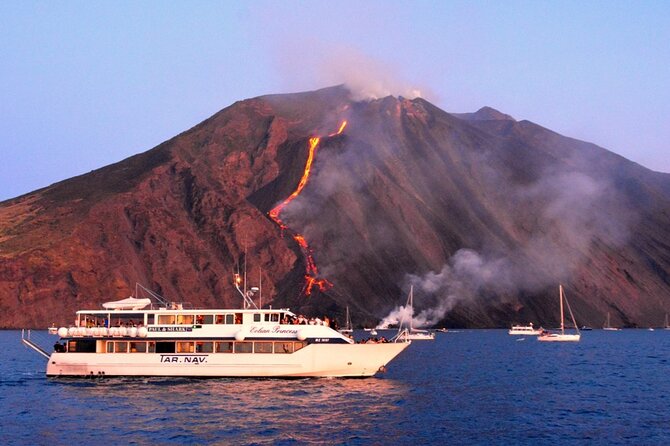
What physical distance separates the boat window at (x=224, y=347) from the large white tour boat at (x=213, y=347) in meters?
0.08

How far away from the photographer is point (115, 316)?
6788 centimetres

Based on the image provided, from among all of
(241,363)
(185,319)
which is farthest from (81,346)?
(241,363)

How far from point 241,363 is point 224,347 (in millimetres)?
1873

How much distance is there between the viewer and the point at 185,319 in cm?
6600

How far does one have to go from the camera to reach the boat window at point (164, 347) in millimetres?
65500

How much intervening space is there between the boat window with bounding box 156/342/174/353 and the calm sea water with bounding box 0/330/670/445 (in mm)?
2387

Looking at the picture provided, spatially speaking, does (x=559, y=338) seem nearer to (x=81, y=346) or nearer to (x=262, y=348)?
(x=262, y=348)

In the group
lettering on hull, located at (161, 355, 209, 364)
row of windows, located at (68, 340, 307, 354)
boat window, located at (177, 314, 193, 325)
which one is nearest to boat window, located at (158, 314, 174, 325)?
boat window, located at (177, 314, 193, 325)

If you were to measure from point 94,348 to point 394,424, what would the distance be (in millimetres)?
29378

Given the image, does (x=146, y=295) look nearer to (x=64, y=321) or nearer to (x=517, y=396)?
(x=64, y=321)

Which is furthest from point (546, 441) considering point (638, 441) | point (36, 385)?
point (36, 385)

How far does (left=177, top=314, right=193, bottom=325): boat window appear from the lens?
6575cm

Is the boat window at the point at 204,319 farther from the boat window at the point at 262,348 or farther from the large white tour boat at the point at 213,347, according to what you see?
the boat window at the point at 262,348

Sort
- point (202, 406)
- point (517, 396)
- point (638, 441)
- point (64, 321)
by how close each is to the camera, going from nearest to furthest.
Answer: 1. point (638, 441)
2. point (202, 406)
3. point (517, 396)
4. point (64, 321)
